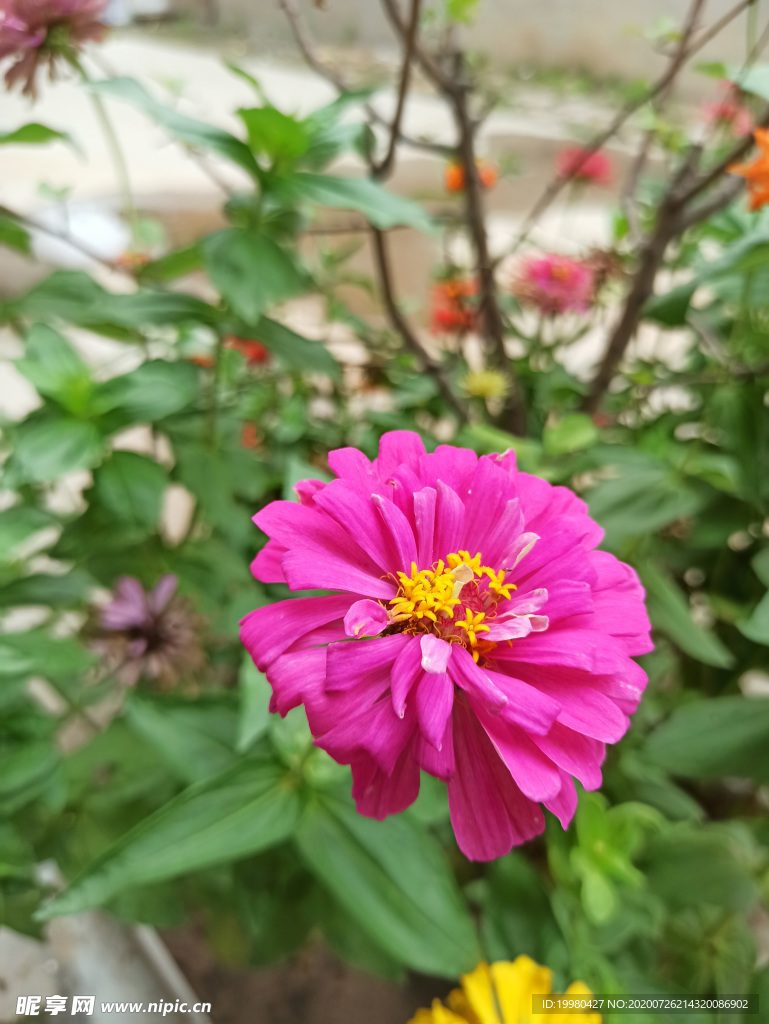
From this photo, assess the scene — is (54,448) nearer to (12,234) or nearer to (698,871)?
(12,234)

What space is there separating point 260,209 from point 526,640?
0.96ft

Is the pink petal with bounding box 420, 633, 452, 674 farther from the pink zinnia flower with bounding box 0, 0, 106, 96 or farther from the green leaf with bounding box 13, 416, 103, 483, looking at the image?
the pink zinnia flower with bounding box 0, 0, 106, 96

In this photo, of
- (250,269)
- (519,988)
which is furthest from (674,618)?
(250,269)

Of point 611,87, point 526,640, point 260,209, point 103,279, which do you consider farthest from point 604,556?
point 611,87

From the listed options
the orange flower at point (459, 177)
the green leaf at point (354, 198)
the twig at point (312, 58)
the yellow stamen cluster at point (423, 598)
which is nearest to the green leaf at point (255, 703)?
the yellow stamen cluster at point (423, 598)

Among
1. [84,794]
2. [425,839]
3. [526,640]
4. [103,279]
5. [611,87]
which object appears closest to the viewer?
[526,640]

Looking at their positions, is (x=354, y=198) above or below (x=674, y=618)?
above

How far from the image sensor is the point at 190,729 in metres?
0.32

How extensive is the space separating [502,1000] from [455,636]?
17 centimetres

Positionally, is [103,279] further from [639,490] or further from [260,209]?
[639,490]

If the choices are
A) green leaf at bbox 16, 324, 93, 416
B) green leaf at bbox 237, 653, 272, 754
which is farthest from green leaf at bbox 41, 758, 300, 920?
green leaf at bbox 16, 324, 93, 416

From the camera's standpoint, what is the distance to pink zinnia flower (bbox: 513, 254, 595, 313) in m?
0.54

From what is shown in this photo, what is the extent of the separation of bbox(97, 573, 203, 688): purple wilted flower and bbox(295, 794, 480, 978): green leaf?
216mm

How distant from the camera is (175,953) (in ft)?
1.58
